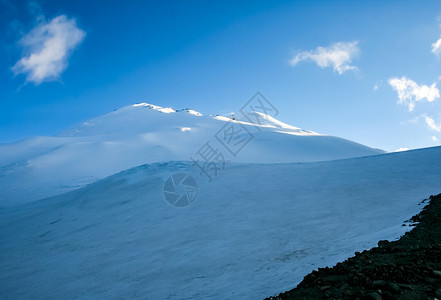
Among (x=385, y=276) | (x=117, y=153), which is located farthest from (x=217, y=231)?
(x=117, y=153)

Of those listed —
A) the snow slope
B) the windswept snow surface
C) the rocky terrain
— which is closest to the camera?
the rocky terrain

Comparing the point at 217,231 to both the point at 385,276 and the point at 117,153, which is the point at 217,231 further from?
the point at 117,153

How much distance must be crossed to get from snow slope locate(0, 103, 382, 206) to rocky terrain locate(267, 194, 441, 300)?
35.7 metres

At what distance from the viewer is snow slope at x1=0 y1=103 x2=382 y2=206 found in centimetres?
3750

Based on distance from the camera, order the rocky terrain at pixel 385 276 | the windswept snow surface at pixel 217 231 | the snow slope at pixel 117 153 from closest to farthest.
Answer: the rocky terrain at pixel 385 276 → the windswept snow surface at pixel 217 231 → the snow slope at pixel 117 153

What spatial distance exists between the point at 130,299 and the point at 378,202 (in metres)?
10.5

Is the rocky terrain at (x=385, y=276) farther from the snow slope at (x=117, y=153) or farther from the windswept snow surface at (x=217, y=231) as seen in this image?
the snow slope at (x=117, y=153)

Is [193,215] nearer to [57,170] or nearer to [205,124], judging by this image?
[57,170]

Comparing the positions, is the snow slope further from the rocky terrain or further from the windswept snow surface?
the rocky terrain

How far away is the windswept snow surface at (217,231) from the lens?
720 centimetres

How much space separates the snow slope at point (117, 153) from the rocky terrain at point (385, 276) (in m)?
35.7

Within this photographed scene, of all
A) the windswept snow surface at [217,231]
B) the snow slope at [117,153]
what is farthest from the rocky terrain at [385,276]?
the snow slope at [117,153]

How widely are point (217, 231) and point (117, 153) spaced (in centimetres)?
4197

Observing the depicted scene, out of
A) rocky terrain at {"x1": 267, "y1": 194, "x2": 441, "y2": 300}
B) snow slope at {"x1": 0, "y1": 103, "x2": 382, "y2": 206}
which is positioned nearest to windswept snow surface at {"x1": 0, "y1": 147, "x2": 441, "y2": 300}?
rocky terrain at {"x1": 267, "y1": 194, "x2": 441, "y2": 300}
